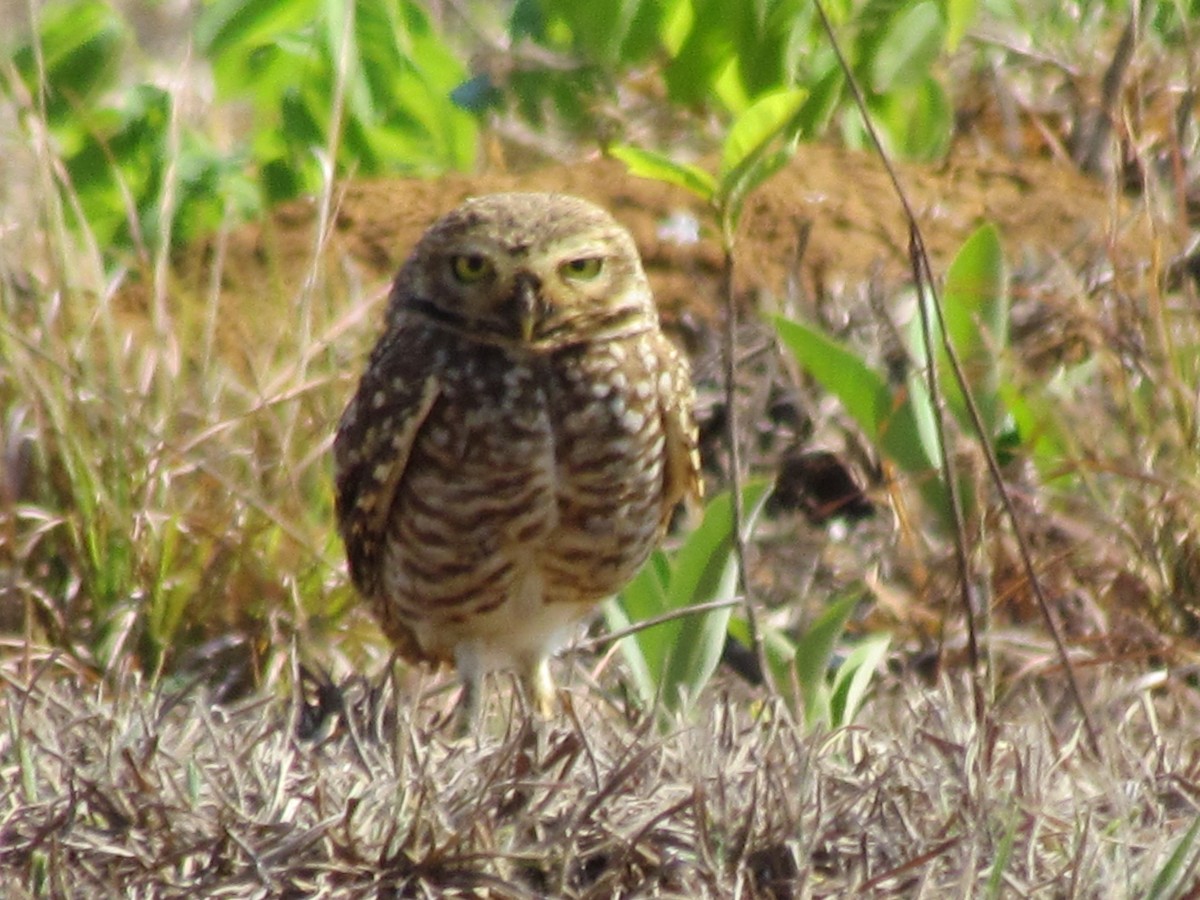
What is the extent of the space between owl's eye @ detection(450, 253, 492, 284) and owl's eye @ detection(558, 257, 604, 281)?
0.13 m

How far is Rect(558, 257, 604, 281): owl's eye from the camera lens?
3525mm

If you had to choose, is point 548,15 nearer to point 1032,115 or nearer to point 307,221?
point 307,221

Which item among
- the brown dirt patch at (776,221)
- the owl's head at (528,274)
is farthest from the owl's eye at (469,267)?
the brown dirt patch at (776,221)

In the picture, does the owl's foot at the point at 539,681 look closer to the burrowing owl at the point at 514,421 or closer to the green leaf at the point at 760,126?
the burrowing owl at the point at 514,421

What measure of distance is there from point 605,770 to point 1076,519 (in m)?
1.86

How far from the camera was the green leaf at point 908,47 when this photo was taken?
4008 mm

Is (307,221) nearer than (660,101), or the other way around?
(307,221)

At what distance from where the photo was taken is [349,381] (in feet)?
15.9

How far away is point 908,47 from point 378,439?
4.41 feet

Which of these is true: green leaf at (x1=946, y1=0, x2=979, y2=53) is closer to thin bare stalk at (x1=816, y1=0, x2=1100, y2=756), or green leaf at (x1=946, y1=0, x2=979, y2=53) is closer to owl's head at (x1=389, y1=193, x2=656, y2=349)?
owl's head at (x1=389, y1=193, x2=656, y2=349)

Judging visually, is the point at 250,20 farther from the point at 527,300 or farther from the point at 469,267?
the point at 527,300

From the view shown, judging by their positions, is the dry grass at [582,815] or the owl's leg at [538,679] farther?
the owl's leg at [538,679]

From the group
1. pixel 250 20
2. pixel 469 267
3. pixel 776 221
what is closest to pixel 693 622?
pixel 469 267

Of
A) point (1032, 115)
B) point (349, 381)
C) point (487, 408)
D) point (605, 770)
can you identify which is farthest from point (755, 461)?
point (605, 770)
